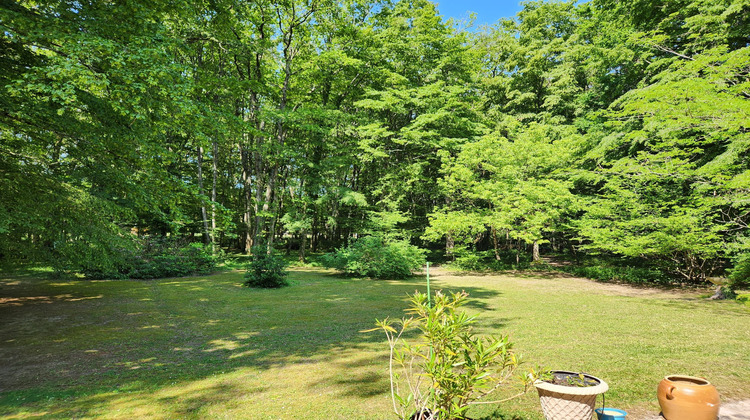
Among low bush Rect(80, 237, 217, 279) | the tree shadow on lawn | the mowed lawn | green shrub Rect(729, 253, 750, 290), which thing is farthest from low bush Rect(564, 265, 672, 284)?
low bush Rect(80, 237, 217, 279)

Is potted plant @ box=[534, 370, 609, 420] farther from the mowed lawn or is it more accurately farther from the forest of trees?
the forest of trees

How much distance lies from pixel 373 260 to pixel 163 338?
33.2ft

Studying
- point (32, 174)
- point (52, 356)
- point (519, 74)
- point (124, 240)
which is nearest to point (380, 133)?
point (519, 74)

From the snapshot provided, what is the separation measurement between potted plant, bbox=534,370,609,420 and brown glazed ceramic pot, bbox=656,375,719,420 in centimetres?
91

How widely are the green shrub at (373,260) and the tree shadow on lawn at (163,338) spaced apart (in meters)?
4.16

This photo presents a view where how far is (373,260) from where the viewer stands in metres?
15.3

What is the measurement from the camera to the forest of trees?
5.84 meters

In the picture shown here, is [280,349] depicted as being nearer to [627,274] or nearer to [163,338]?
[163,338]

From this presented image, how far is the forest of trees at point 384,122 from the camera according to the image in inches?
230

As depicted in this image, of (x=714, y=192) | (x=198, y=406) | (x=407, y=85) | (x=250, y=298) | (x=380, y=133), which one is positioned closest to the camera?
(x=198, y=406)

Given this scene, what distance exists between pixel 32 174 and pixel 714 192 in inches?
763

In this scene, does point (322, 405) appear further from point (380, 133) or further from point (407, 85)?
point (407, 85)

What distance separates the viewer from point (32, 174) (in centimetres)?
642

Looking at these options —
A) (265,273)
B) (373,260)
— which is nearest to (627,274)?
(373,260)
